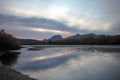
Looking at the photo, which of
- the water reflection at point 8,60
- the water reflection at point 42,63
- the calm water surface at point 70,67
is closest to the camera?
the calm water surface at point 70,67

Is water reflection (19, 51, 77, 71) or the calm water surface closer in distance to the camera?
the calm water surface

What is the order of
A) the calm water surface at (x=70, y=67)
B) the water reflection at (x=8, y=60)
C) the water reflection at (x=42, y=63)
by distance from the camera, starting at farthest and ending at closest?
the water reflection at (x=8, y=60), the water reflection at (x=42, y=63), the calm water surface at (x=70, y=67)

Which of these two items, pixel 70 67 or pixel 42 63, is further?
pixel 42 63

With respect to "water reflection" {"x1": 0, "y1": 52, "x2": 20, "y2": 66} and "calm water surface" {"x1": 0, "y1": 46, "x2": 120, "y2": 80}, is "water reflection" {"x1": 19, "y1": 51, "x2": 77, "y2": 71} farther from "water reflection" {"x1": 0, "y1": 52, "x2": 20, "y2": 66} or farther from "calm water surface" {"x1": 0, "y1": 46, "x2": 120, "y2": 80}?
"water reflection" {"x1": 0, "y1": 52, "x2": 20, "y2": 66}

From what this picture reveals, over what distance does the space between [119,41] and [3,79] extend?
15552 centimetres

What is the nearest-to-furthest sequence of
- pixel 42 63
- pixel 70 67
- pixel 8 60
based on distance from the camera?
pixel 70 67 → pixel 42 63 → pixel 8 60

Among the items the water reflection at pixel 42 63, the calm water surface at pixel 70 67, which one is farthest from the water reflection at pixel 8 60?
the water reflection at pixel 42 63

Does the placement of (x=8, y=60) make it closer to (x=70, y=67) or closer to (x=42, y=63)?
(x=42, y=63)

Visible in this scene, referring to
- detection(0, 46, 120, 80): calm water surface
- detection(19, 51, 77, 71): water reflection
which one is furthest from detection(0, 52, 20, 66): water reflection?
detection(19, 51, 77, 71): water reflection

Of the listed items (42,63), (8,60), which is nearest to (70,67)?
(42,63)

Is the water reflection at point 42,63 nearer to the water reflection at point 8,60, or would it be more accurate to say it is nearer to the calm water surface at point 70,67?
the calm water surface at point 70,67

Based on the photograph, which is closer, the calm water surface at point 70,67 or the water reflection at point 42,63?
the calm water surface at point 70,67

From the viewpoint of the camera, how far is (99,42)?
183 metres

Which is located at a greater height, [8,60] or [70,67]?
[8,60]
